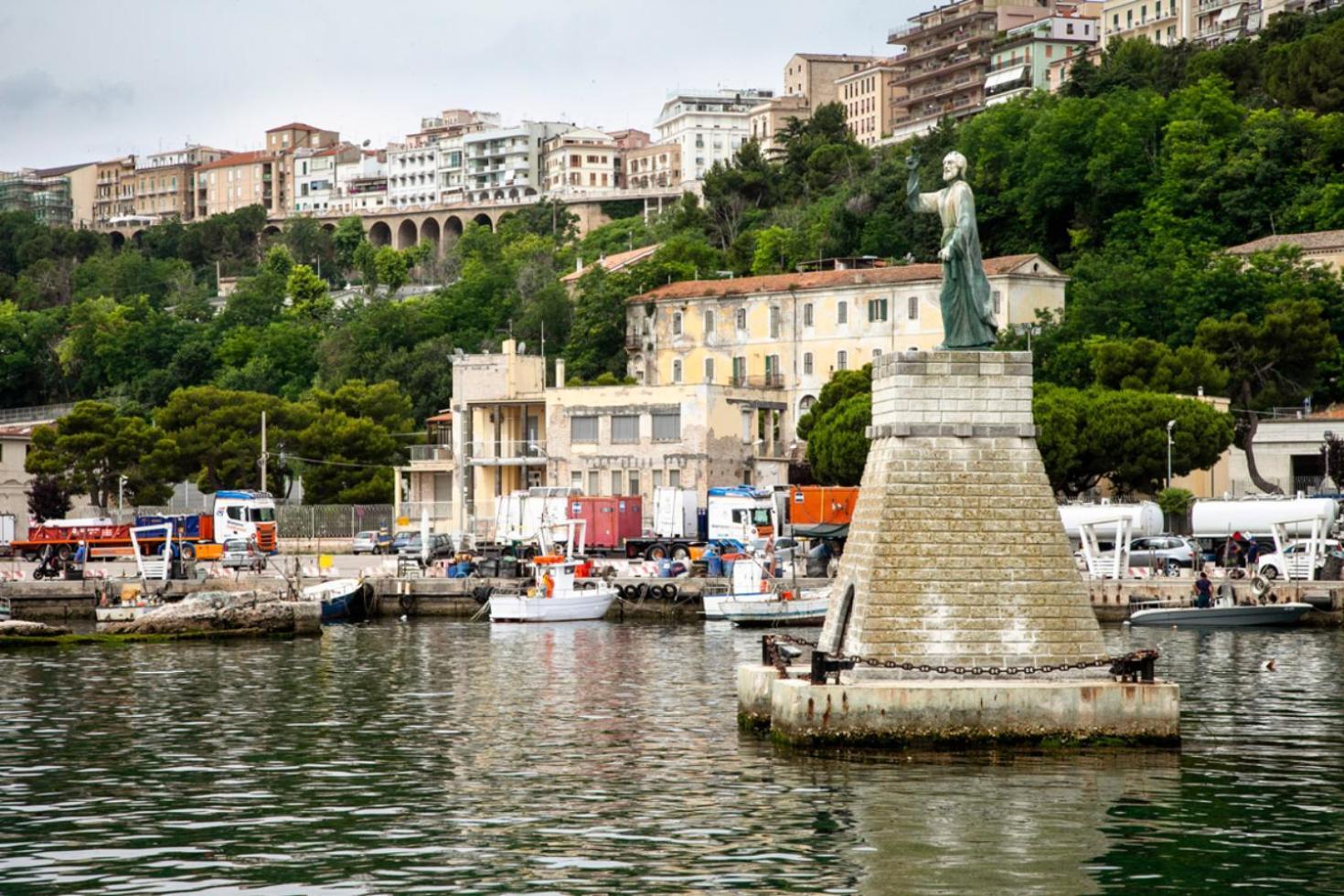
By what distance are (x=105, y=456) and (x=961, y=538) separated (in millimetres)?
58585

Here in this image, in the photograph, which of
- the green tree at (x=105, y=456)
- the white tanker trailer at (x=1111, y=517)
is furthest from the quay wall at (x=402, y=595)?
the green tree at (x=105, y=456)

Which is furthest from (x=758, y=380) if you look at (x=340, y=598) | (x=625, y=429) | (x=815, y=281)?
(x=340, y=598)

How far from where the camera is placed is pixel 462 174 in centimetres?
17262

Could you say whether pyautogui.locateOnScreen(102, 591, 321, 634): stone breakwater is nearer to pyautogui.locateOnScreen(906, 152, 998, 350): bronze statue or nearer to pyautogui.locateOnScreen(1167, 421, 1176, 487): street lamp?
pyautogui.locateOnScreen(906, 152, 998, 350): bronze statue

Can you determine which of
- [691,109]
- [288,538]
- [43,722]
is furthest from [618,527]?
[691,109]

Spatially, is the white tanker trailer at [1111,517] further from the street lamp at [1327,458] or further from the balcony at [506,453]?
the balcony at [506,453]

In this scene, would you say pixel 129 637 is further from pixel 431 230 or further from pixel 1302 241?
pixel 431 230

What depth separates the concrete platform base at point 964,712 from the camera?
851 inches

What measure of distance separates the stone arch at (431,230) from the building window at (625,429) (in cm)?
9567

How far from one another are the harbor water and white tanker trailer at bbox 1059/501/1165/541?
65.7 feet

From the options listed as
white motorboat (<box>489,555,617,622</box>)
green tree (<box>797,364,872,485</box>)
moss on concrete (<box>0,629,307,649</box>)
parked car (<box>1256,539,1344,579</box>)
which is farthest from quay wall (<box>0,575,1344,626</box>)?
green tree (<box>797,364,872,485</box>)

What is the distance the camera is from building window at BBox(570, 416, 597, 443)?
7044 centimetres

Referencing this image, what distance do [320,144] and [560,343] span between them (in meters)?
102

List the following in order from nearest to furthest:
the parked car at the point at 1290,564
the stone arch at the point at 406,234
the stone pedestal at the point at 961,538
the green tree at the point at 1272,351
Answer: the stone pedestal at the point at 961,538
the parked car at the point at 1290,564
the green tree at the point at 1272,351
the stone arch at the point at 406,234
